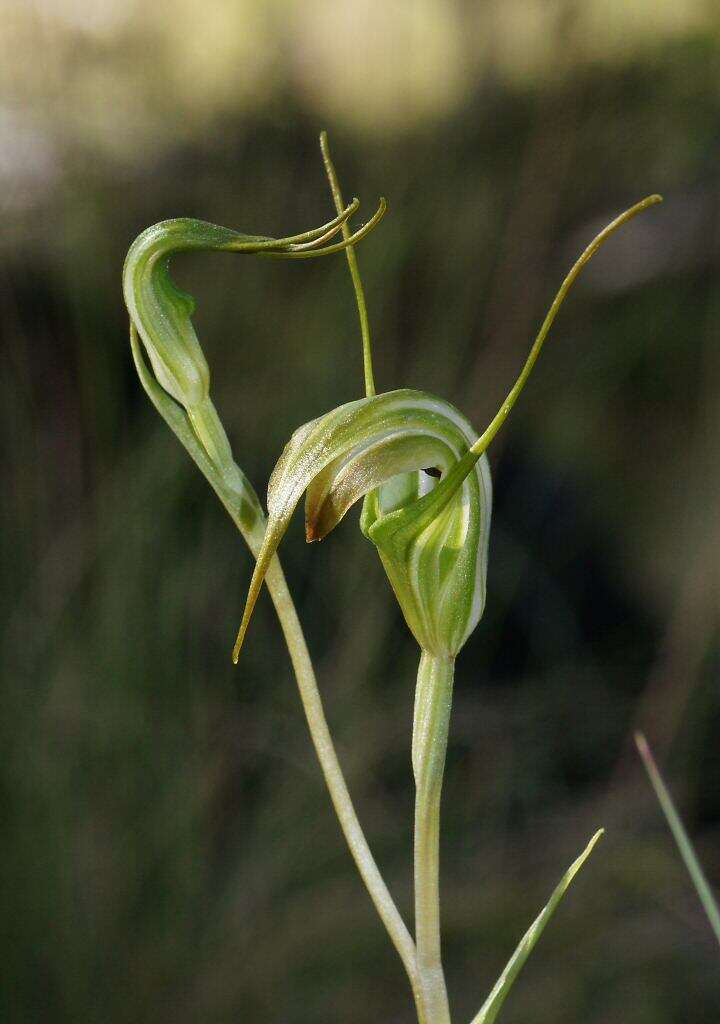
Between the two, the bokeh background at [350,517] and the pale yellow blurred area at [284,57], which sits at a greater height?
the pale yellow blurred area at [284,57]

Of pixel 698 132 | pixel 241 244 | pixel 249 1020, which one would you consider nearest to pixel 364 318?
pixel 241 244

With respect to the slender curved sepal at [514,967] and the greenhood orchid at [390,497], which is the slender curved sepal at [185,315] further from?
the slender curved sepal at [514,967]

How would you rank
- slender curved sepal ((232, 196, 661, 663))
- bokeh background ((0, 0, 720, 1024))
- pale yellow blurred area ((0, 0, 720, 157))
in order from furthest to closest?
pale yellow blurred area ((0, 0, 720, 157)) < bokeh background ((0, 0, 720, 1024)) < slender curved sepal ((232, 196, 661, 663))

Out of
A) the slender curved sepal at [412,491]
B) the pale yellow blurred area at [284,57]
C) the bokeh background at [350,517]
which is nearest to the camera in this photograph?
the slender curved sepal at [412,491]

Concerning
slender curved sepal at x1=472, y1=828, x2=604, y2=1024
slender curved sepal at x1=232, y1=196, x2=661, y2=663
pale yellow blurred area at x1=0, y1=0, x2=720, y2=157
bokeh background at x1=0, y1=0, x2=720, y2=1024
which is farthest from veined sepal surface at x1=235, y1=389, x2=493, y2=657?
pale yellow blurred area at x1=0, y1=0, x2=720, y2=157

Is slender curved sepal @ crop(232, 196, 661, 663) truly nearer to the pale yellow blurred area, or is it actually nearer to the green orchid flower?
the green orchid flower

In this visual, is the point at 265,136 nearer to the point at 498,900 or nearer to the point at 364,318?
the point at 498,900

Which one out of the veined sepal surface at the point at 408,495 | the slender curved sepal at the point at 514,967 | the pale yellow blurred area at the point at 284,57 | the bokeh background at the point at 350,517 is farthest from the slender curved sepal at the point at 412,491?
the pale yellow blurred area at the point at 284,57
